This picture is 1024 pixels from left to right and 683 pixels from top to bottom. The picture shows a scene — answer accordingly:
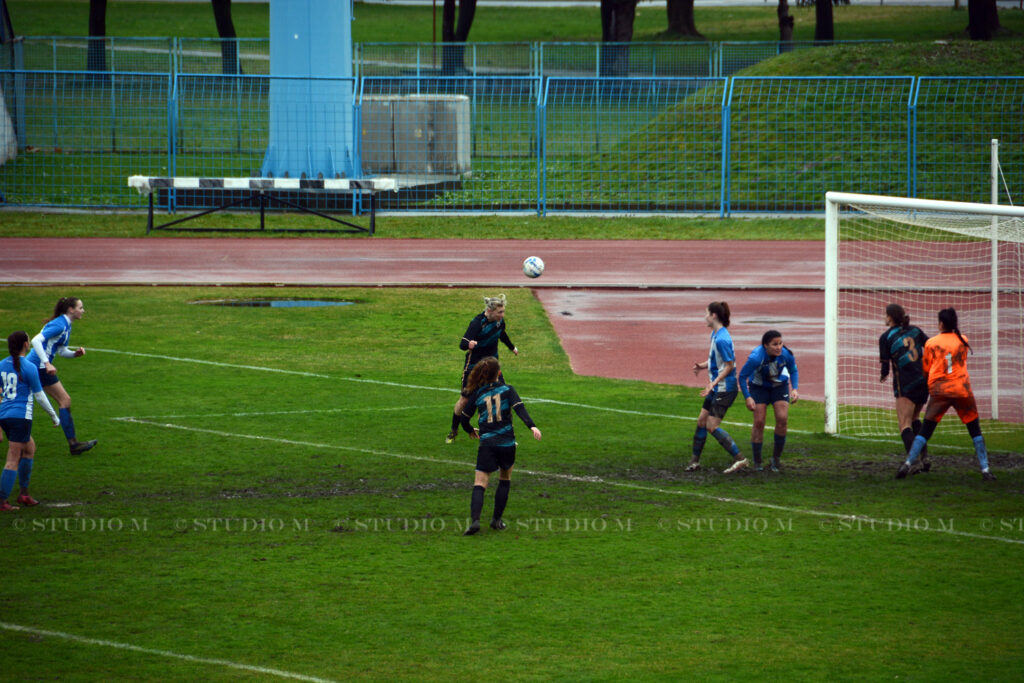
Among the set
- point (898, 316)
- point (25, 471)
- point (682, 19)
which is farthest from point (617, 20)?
point (25, 471)

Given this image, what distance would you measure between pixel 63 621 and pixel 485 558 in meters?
3.19

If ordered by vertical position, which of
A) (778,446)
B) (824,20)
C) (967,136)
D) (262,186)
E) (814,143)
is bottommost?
(778,446)

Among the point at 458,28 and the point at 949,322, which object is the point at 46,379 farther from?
the point at 458,28

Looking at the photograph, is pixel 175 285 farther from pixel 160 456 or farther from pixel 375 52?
pixel 375 52

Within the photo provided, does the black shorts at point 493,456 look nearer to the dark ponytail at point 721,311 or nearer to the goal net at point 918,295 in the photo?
the dark ponytail at point 721,311

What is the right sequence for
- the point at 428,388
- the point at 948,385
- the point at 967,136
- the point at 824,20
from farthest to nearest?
the point at 824,20
the point at 967,136
the point at 428,388
the point at 948,385

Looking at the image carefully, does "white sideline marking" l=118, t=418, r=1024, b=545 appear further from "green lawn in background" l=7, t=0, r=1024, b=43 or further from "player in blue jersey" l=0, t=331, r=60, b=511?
"green lawn in background" l=7, t=0, r=1024, b=43

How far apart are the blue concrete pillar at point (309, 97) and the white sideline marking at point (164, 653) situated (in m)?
25.1

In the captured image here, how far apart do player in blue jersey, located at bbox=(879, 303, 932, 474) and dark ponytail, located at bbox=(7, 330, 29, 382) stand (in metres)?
8.21

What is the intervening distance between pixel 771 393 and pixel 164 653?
6.74 metres

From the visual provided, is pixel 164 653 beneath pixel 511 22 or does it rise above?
beneath

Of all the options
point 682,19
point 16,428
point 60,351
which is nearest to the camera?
point 16,428

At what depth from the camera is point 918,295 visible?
74.5 feet

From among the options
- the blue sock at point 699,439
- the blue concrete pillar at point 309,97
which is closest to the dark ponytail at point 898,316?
the blue sock at point 699,439
